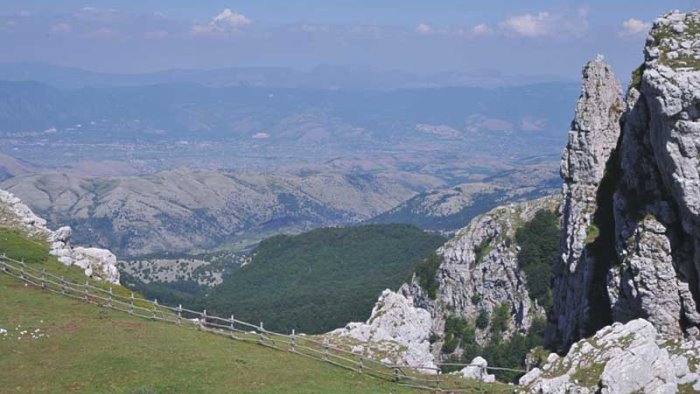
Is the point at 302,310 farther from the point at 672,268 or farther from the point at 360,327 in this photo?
the point at 672,268

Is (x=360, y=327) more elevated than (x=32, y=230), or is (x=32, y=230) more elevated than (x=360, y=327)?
(x=32, y=230)

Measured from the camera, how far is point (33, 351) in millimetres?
47312

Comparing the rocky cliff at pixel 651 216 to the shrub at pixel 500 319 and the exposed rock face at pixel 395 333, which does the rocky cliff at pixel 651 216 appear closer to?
the exposed rock face at pixel 395 333

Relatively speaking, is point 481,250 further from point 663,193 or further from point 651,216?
point 663,193

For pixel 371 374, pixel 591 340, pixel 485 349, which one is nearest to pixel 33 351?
pixel 371 374

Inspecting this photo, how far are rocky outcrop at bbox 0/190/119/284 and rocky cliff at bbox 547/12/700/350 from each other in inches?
1883

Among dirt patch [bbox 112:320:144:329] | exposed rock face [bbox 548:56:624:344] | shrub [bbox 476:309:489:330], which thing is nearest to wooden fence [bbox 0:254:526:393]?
dirt patch [bbox 112:320:144:329]

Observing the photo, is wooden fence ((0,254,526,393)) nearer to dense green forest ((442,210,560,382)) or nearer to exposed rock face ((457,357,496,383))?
exposed rock face ((457,357,496,383))

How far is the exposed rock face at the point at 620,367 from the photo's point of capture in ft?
113

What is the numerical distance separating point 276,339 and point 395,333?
71.7 feet

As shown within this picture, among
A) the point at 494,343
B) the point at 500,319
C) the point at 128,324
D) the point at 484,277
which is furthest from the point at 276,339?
the point at 484,277

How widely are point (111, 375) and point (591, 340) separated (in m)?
26.5

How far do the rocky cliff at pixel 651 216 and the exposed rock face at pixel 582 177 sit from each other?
0.69 ft

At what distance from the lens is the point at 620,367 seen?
34562 mm
